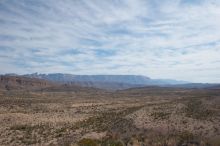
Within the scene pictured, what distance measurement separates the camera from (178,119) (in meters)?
27.3

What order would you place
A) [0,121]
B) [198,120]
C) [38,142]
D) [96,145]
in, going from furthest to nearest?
[0,121] < [198,120] < [38,142] < [96,145]

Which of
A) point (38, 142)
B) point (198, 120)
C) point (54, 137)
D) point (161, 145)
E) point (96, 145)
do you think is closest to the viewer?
point (161, 145)

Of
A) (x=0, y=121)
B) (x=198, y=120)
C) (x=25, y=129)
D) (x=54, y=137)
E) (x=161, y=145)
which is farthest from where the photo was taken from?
(x=0, y=121)

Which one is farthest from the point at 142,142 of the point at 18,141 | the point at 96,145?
the point at 18,141

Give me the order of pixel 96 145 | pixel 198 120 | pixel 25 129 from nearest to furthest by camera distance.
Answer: pixel 96 145
pixel 198 120
pixel 25 129

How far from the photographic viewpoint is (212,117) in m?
27.0

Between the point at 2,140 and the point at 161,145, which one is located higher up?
the point at 161,145

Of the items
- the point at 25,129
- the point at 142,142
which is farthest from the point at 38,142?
the point at 142,142

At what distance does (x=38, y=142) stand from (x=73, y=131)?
4.57 metres

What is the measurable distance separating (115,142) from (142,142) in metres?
1.41

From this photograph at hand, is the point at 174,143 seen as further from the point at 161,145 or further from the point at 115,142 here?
the point at 115,142

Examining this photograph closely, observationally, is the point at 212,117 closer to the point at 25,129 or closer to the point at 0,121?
the point at 25,129

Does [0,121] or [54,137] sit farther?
[0,121]

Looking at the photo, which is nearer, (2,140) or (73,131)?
(2,140)
